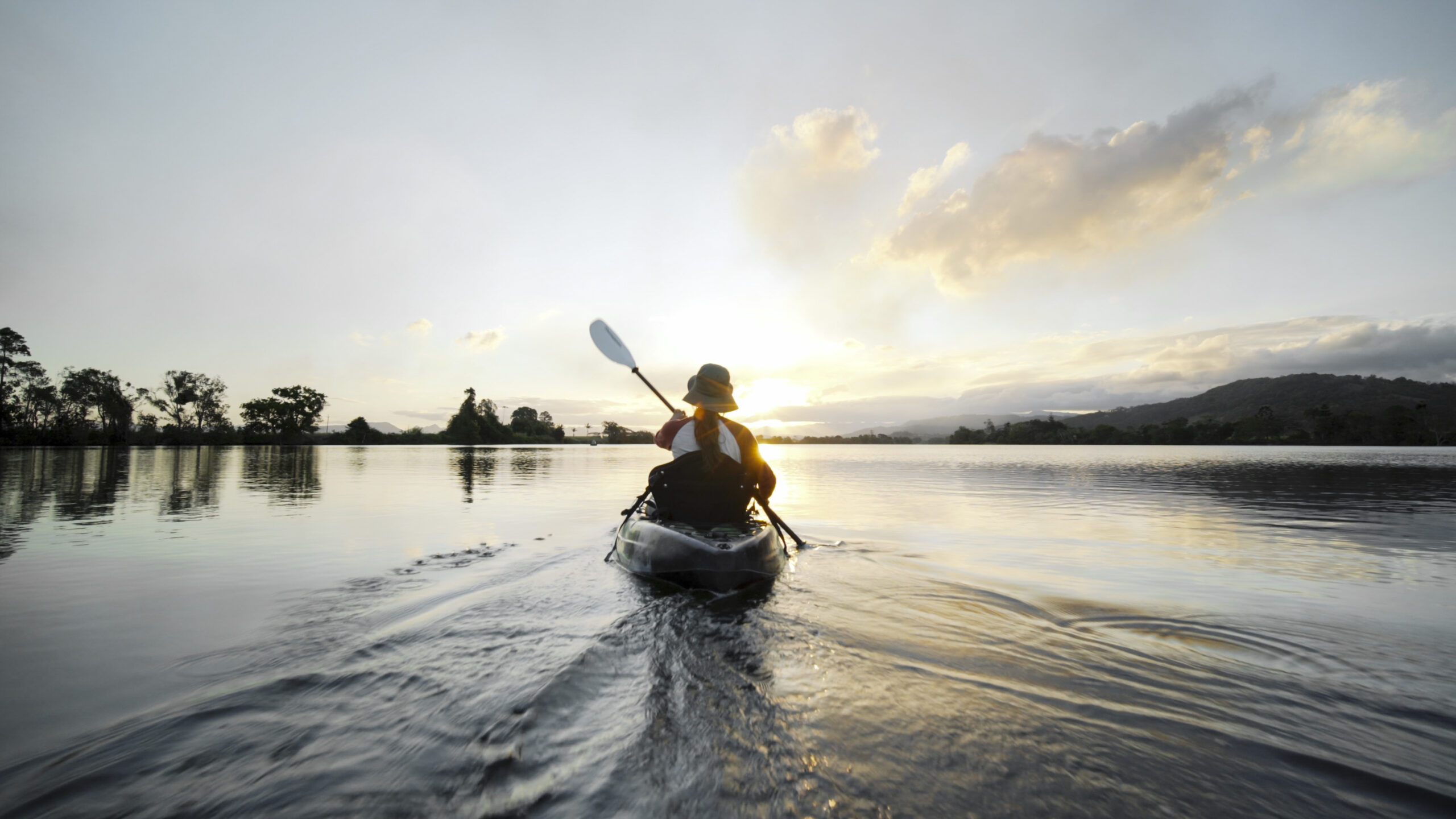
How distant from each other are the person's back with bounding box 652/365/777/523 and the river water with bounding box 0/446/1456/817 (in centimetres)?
124

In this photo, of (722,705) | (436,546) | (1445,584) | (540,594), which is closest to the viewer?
(722,705)

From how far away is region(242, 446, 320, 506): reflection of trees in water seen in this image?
18.8 metres

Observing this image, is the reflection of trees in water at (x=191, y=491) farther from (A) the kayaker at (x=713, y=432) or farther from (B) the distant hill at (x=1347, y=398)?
(B) the distant hill at (x=1347, y=398)

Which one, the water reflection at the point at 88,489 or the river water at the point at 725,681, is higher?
the water reflection at the point at 88,489

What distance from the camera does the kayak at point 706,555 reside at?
21.7 ft

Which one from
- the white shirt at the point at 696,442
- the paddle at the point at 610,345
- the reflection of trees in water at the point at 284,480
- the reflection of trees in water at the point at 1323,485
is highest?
the paddle at the point at 610,345

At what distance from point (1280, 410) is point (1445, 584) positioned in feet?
762

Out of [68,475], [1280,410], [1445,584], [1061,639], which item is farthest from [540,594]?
[1280,410]

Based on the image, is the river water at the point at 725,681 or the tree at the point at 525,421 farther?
the tree at the point at 525,421

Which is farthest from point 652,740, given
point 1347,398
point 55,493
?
point 1347,398

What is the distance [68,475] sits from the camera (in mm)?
25344

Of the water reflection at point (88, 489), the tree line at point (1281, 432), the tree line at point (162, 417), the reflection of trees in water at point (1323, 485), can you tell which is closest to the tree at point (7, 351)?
the tree line at point (162, 417)

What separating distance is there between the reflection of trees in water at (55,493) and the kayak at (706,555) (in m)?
10.5

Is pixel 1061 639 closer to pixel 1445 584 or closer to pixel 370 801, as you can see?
pixel 370 801
